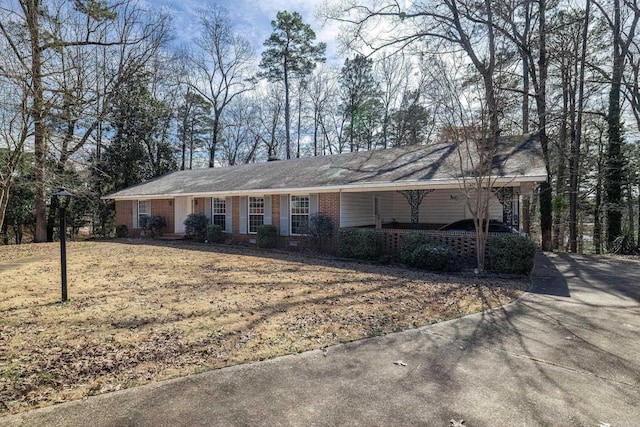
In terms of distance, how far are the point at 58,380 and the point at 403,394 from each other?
10.6 ft

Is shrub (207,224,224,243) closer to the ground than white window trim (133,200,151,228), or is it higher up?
closer to the ground

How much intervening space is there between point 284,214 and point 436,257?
6.84 metres

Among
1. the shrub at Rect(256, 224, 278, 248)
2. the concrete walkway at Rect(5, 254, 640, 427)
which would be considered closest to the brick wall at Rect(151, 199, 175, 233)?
the shrub at Rect(256, 224, 278, 248)

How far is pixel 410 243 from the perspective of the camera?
1006 cm

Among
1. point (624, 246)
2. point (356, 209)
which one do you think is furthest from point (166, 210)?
point (624, 246)

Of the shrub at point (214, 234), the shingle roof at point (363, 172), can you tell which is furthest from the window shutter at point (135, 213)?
the shrub at point (214, 234)

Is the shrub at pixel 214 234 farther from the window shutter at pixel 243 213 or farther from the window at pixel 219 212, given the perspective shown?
the window shutter at pixel 243 213

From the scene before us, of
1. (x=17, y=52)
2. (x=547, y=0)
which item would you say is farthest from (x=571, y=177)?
(x=17, y=52)

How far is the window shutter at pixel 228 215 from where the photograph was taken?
15.9 meters

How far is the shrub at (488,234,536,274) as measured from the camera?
852 cm

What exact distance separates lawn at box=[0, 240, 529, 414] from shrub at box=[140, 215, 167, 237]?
24.7 feet

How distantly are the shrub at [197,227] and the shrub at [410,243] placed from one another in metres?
9.79

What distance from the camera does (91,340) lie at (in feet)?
14.0

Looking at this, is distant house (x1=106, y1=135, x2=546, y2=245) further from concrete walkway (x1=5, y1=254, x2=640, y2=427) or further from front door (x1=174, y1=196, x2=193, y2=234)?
concrete walkway (x1=5, y1=254, x2=640, y2=427)
